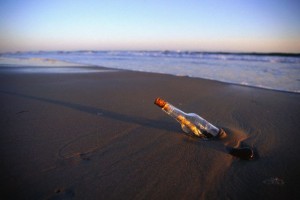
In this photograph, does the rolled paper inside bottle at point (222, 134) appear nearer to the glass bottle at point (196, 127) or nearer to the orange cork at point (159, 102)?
the glass bottle at point (196, 127)

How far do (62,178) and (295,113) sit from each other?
3093mm

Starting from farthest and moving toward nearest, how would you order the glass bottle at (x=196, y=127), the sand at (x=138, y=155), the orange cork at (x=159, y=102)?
the glass bottle at (x=196, y=127)
the orange cork at (x=159, y=102)
the sand at (x=138, y=155)

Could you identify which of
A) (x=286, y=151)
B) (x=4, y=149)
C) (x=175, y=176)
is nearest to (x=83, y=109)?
(x=4, y=149)

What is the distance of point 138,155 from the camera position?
1844 mm

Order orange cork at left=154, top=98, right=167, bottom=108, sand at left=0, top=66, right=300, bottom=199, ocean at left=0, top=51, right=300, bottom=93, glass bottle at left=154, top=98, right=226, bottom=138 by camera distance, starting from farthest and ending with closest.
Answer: ocean at left=0, top=51, right=300, bottom=93
glass bottle at left=154, top=98, right=226, bottom=138
orange cork at left=154, top=98, right=167, bottom=108
sand at left=0, top=66, right=300, bottom=199

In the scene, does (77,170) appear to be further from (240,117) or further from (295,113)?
(295,113)

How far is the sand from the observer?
1393 mm

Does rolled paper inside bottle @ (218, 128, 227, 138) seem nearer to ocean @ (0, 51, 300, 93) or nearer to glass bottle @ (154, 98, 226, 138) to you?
glass bottle @ (154, 98, 226, 138)

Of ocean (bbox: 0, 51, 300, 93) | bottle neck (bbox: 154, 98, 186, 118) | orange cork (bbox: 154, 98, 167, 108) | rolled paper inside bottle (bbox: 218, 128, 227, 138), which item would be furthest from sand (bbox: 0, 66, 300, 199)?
ocean (bbox: 0, 51, 300, 93)

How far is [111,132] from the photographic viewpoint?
2328 mm

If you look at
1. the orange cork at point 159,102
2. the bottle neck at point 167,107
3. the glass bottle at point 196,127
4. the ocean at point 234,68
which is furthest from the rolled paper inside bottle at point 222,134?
the ocean at point 234,68

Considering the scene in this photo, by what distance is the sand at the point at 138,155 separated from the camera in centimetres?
139

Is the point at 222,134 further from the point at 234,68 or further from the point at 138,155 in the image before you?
the point at 234,68

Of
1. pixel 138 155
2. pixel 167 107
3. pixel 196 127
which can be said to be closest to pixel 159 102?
pixel 167 107
